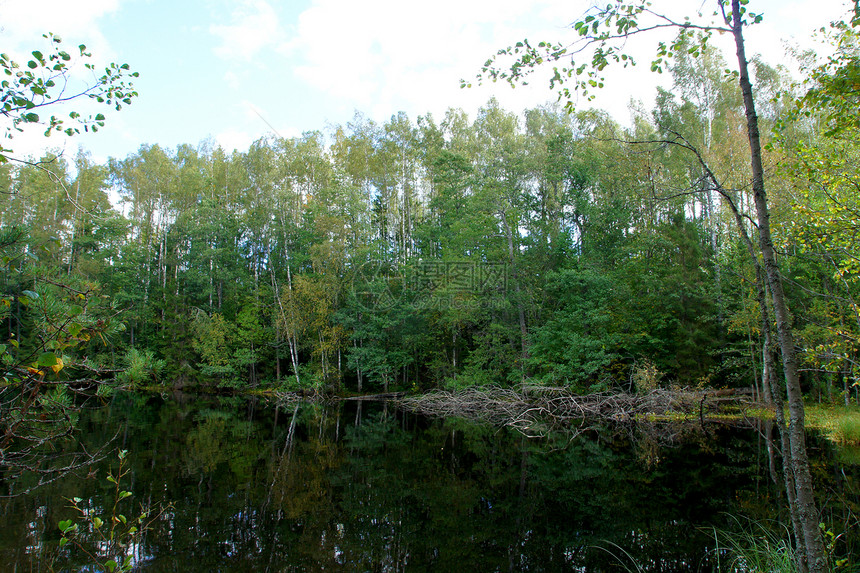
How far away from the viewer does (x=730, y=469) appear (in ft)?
27.6

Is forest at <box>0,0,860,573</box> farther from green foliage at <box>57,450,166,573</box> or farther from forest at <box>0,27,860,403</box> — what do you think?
green foliage at <box>57,450,166,573</box>

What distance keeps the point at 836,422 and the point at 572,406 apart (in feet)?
21.6

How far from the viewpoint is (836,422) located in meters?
11.4

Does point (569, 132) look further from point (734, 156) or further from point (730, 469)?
point (730, 469)

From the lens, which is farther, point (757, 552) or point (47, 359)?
point (757, 552)

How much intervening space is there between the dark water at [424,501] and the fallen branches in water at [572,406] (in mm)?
2106

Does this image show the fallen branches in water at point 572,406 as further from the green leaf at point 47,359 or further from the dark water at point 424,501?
the green leaf at point 47,359

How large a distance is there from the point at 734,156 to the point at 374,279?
16300 mm

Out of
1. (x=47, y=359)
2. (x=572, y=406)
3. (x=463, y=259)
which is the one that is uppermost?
(x=463, y=259)

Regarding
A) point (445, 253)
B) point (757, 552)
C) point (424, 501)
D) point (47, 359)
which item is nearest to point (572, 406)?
point (424, 501)

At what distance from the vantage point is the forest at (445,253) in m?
16.8

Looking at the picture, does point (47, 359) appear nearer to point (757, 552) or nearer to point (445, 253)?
point (757, 552)

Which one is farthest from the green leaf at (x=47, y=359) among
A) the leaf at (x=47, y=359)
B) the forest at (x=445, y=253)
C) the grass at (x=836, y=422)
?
the forest at (x=445, y=253)

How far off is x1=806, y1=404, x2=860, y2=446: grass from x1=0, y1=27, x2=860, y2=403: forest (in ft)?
2.84
